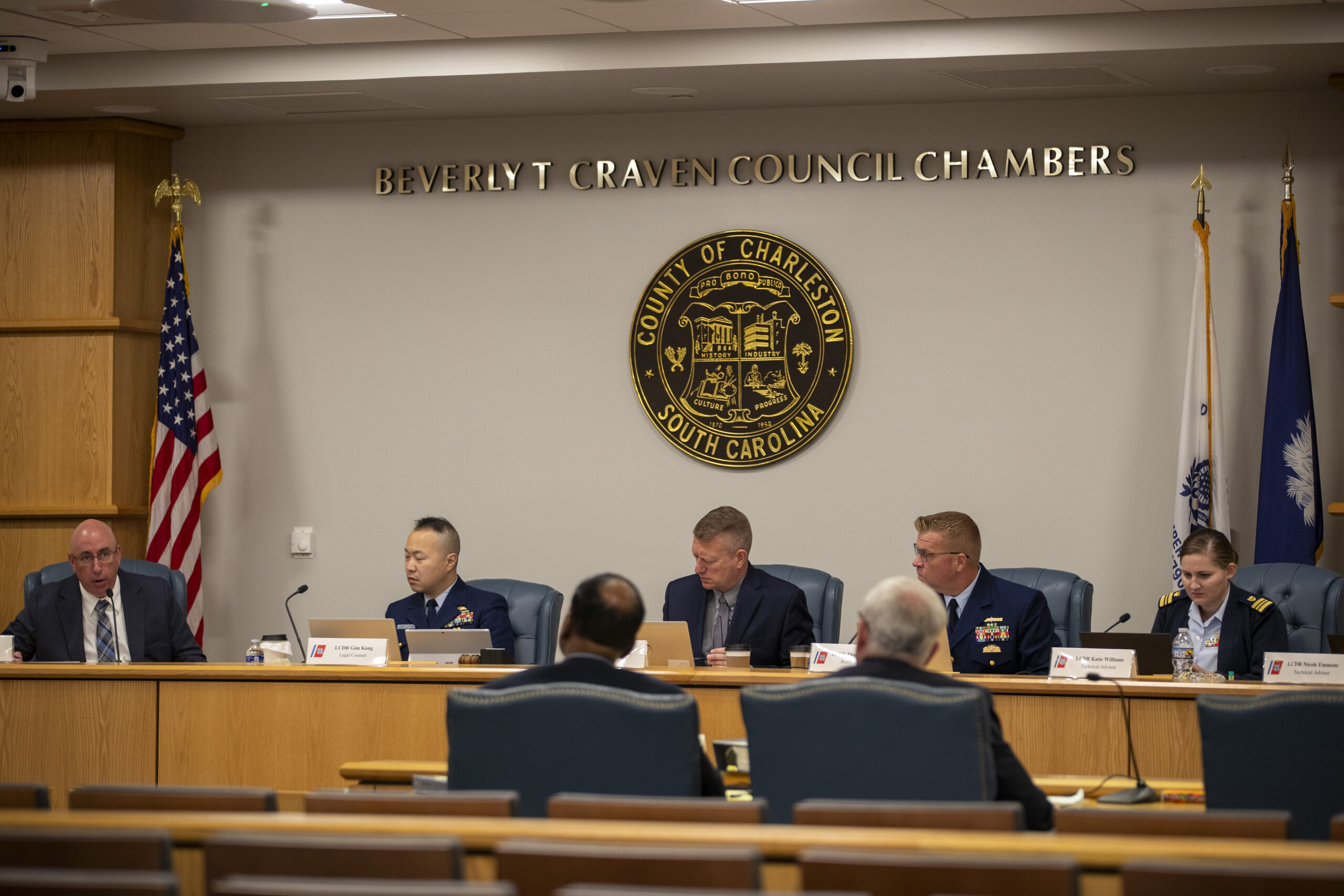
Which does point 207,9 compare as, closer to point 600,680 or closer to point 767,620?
point 767,620

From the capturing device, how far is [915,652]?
3.03m

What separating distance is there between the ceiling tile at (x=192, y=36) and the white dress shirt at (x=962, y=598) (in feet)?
11.3

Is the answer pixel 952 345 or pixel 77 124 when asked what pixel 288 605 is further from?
pixel 952 345

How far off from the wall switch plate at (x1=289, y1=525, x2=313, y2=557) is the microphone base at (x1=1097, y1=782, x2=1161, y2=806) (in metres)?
4.42

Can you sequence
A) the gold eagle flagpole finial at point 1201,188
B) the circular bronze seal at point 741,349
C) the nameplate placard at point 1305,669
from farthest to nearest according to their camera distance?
the circular bronze seal at point 741,349, the gold eagle flagpole finial at point 1201,188, the nameplate placard at point 1305,669

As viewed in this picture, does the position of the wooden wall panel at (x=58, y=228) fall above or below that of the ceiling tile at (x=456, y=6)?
below

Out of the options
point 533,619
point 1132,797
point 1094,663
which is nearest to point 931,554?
point 1094,663

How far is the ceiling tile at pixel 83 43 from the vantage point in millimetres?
5723

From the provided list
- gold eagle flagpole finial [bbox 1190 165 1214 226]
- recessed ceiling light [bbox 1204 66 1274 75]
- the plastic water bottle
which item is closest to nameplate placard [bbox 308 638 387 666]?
the plastic water bottle

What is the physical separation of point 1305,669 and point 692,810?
2.48 meters

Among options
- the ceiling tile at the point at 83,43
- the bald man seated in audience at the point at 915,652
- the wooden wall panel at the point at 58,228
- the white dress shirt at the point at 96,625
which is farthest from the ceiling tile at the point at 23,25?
the bald man seated in audience at the point at 915,652

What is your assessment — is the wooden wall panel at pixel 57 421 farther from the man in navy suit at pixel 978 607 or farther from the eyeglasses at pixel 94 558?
the man in navy suit at pixel 978 607

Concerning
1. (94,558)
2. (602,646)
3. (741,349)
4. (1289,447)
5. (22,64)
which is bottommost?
(602,646)

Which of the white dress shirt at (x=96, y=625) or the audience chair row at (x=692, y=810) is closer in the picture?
the audience chair row at (x=692, y=810)
